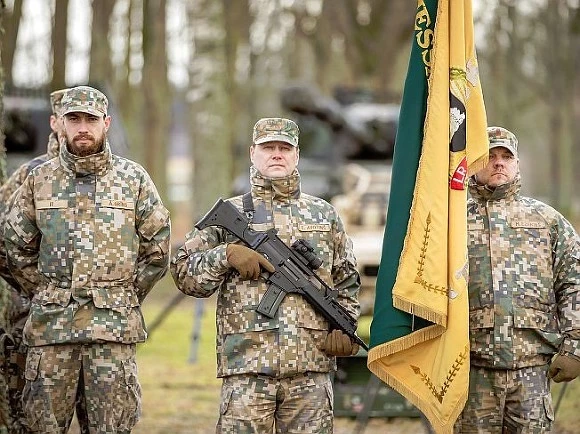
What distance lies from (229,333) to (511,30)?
22.1m

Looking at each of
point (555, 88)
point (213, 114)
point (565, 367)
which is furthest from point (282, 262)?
point (555, 88)

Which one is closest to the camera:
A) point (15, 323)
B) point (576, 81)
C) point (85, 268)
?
point (85, 268)

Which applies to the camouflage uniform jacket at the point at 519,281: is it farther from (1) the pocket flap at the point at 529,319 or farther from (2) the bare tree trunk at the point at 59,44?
(2) the bare tree trunk at the point at 59,44

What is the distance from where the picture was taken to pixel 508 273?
5664mm

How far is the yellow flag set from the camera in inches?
219

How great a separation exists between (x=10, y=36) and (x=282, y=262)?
11.9 metres

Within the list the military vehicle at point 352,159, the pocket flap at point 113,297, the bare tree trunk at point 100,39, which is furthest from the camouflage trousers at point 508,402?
the bare tree trunk at point 100,39

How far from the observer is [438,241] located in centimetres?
562

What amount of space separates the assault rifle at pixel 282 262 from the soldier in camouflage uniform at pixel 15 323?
122cm

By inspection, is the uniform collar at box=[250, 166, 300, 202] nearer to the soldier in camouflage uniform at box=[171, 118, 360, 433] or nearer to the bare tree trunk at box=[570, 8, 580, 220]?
the soldier in camouflage uniform at box=[171, 118, 360, 433]

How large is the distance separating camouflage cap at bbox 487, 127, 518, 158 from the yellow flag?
0.11 meters

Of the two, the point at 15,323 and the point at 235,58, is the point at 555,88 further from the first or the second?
the point at 15,323

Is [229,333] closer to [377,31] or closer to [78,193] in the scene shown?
[78,193]

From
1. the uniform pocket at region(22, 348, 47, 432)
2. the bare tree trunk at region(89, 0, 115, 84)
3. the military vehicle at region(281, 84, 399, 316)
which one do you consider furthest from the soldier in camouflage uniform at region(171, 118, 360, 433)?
the bare tree trunk at region(89, 0, 115, 84)
